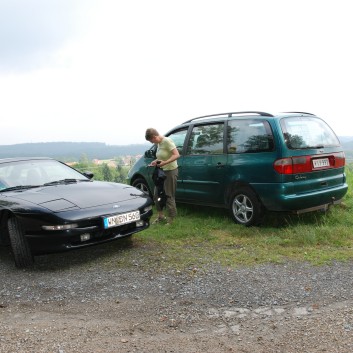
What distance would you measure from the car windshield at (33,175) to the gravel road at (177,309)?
4.67 feet

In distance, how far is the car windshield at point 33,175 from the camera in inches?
230

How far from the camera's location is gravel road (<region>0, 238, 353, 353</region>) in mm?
2965

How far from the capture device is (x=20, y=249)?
16.0 ft

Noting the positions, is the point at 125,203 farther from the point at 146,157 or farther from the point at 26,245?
the point at 146,157

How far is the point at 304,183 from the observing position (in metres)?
5.87

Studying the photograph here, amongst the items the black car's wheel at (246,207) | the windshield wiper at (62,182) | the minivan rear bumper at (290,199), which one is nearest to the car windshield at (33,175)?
the windshield wiper at (62,182)

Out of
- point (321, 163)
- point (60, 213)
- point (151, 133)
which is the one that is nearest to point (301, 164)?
point (321, 163)

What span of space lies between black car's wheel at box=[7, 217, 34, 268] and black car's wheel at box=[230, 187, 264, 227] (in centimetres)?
313

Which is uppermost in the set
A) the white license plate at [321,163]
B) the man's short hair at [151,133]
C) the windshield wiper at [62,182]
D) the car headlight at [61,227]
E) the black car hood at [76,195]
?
the man's short hair at [151,133]

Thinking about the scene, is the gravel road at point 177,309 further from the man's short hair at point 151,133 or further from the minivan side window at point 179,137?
the minivan side window at point 179,137

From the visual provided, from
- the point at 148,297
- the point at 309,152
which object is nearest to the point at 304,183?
the point at 309,152

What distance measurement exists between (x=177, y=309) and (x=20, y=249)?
2313mm

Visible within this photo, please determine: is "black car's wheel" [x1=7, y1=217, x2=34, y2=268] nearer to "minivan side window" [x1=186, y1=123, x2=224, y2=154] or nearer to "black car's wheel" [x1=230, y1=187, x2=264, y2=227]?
"black car's wheel" [x1=230, y1=187, x2=264, y2=227]

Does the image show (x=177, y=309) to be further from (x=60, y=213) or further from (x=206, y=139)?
(x=206, y=139)
